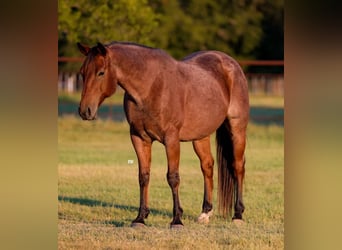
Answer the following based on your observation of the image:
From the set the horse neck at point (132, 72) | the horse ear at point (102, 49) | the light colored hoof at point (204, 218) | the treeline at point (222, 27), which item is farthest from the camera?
A: the treeline at point (222, 27)

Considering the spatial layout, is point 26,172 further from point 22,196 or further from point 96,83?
point 96,83

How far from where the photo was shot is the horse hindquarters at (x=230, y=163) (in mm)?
9336

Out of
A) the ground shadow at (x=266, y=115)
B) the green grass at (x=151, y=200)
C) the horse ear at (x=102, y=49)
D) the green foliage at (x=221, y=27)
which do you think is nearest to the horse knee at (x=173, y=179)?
the green grass at (x=151, y=200)

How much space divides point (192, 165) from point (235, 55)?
4233 cm

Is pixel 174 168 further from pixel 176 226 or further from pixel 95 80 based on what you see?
pixel 95 80

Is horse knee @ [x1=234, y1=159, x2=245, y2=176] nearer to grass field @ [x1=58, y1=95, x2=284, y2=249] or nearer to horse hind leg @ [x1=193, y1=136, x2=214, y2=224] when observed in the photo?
horse hind leg @ [x1=193, y1=136, x2=214, y2=224]

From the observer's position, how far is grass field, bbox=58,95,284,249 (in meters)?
6.70

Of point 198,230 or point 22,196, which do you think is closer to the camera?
point 22,196

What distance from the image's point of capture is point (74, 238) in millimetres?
6707

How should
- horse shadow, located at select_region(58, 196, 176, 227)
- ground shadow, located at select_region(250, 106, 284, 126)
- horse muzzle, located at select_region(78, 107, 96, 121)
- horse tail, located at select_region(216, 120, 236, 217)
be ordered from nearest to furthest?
horse muzzle, located at select_region(78, 107, 96, 121) → horse tail, located at select_region(216, 120, 236, 217) → horse shadow, located at select_region(58, 196, 176, 227) → ground shadow, located at select_region(250, 106, 284, 126)

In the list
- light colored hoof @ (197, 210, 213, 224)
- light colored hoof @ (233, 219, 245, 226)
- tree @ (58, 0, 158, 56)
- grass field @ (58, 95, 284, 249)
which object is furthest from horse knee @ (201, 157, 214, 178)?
tree @ (58, 0, 158, 56)

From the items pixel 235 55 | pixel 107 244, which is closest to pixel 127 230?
pixel 107 244

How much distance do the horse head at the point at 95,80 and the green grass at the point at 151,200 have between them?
1.08 meters

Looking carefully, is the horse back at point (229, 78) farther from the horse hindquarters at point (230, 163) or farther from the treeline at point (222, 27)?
the treeline at point (222, 27)
